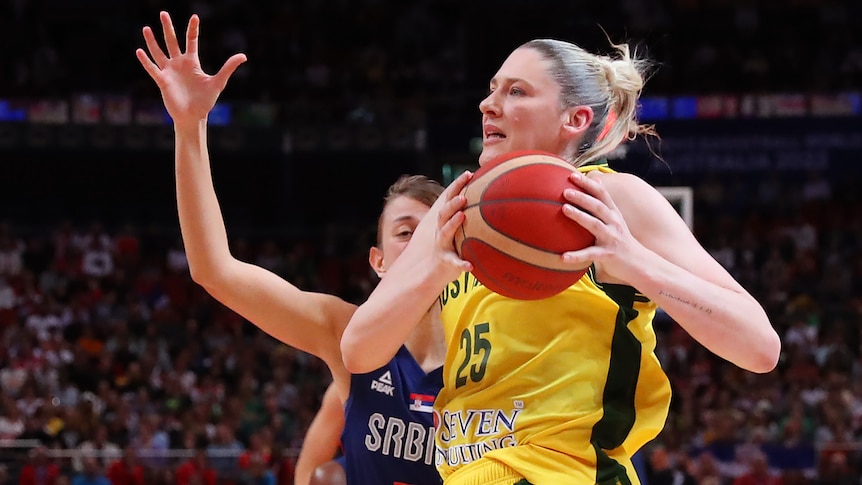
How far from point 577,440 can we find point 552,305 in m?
0.28

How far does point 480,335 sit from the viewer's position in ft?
8.02

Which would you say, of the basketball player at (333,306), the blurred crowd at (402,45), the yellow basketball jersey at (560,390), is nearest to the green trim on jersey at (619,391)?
the yellow basketball jersey at (560,390)

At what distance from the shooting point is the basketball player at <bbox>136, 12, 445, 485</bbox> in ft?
9.52

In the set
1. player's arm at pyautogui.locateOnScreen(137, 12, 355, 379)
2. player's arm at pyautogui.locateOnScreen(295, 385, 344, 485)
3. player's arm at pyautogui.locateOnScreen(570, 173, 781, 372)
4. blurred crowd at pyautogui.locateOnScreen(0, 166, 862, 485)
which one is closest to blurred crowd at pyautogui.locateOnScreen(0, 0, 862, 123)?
blurred crowd at pyautogui.locateOnScreen(0, 166, 862, 485)

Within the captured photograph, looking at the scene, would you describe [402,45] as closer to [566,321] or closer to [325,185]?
[325,185]

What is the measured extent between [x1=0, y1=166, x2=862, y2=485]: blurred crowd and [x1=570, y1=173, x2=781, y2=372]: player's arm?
7.75 m

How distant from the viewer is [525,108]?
2.49m

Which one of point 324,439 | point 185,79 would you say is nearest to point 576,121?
point 185,79

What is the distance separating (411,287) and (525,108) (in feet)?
1.61

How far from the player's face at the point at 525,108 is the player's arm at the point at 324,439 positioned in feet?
5.47

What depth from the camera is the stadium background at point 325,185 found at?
1169 cm

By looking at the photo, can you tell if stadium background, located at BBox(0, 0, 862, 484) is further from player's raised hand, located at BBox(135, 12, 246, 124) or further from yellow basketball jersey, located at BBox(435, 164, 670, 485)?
yellow basketball jersey, located at BBox(435, 164, 670, 485)

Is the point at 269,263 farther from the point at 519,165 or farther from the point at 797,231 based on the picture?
the point at 519,165

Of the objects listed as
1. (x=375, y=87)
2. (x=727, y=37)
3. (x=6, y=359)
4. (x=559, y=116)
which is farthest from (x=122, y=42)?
(x=559, y=116)
